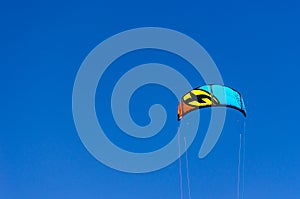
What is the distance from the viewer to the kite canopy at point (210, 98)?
19.8m

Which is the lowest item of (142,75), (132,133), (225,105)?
(225,105)

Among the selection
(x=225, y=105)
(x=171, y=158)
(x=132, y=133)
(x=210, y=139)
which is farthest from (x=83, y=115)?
(x=225, y=105)

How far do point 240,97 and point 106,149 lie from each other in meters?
8.24

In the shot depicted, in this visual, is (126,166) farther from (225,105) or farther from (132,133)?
(225,105)

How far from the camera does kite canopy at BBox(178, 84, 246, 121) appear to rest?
65.0ft

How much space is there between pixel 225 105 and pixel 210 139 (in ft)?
9.88

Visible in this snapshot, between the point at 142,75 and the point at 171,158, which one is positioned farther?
the point at 171,158

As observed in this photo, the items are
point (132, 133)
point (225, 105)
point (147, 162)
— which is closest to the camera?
point (225, 105)

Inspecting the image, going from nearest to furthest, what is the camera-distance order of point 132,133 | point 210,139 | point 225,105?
point 225,105, point 210,139, point 132,133

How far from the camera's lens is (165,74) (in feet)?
76.4

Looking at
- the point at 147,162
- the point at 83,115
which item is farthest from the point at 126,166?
the point at 83,115

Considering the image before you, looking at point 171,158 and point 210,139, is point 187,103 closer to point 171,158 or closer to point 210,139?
point 210,139

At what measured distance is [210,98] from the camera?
20.0m

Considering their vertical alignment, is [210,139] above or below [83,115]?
below
